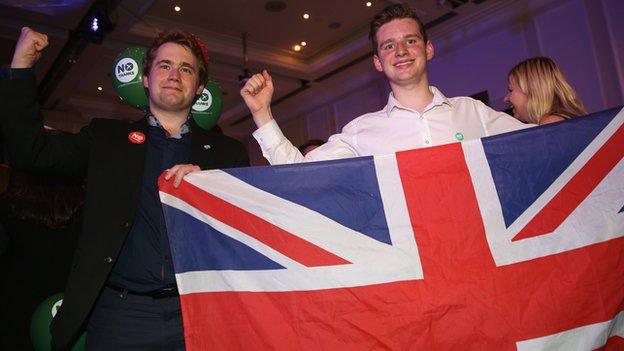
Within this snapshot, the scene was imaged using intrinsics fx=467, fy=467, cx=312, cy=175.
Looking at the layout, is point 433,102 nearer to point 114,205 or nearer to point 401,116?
point 401,116

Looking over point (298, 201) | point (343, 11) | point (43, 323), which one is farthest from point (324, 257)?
point (343, 11)

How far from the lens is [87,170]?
149 centimetres

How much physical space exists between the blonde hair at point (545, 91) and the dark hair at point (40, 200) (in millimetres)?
2172

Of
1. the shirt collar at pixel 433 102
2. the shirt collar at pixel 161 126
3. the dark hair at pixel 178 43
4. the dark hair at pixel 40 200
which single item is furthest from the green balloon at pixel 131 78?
the shirt collar at pixel 433 102

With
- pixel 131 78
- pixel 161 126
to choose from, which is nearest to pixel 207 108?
pixel 131 78

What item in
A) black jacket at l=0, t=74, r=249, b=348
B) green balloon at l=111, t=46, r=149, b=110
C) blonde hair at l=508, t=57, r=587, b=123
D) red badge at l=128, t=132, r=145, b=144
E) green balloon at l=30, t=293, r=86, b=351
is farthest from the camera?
green balloon at l=111, t=46, r=149, b=110

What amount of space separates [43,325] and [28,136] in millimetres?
1040

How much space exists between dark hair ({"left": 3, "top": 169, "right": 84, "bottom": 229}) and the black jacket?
2.09 ft

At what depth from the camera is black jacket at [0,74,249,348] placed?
131 centimetres

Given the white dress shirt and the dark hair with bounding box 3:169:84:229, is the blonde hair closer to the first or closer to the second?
the white dress shirt

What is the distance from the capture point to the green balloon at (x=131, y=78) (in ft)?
8.65

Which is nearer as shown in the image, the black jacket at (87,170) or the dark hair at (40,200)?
the black jacket at (87,170)

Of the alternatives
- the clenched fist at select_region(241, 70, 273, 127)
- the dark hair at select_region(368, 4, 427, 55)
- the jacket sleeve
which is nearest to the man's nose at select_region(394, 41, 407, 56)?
the dark hair at select_region(368, 4, 427, 55)

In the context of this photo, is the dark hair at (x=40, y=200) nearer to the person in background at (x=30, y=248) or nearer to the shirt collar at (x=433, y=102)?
the person in background at (x=30, y=248)
